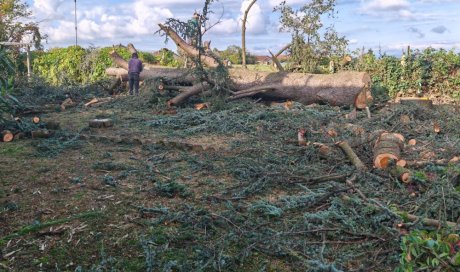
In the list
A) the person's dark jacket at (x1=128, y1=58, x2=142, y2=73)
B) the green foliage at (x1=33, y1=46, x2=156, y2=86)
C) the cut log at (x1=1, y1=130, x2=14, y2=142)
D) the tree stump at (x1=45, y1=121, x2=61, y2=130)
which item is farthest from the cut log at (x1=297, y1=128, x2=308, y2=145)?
the green foliage at (x1=33, y1=46, x2=156, y2=86)

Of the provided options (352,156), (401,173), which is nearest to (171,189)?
(352,156)

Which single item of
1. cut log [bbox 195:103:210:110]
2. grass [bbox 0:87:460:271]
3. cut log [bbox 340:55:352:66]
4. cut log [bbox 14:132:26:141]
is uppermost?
cut log [bbox 340:55:352:66]

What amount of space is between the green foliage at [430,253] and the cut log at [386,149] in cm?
217

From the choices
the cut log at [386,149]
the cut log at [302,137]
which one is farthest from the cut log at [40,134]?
the cut log at [386,149]

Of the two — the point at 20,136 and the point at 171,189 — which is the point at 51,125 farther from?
the point at 171,189

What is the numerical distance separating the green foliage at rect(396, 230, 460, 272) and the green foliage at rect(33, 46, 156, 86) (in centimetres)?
1853

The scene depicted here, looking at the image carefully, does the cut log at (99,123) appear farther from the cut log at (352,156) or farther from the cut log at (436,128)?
the cut log at (436,128)

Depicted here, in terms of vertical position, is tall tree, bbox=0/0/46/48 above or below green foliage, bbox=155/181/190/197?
above

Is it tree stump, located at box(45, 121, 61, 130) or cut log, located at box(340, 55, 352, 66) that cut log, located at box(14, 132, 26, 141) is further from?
cut log, located at box(340, 55, 352, 66)

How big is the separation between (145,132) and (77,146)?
1.77 m

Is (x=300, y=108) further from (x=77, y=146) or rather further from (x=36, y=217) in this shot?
(x=36, y=217)

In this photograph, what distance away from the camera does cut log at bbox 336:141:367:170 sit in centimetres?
526

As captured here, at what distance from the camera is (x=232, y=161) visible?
5.92m

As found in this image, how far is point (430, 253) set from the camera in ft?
9.89
